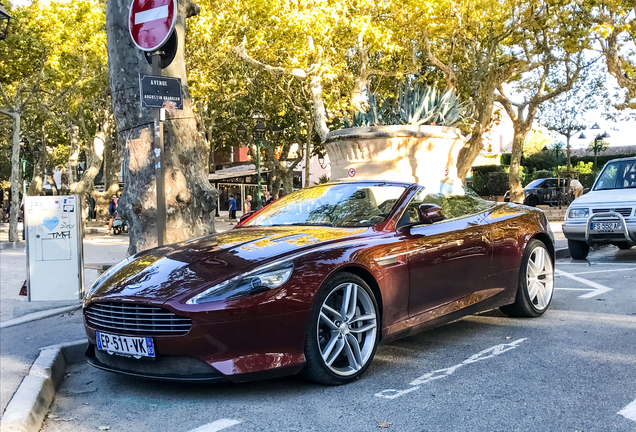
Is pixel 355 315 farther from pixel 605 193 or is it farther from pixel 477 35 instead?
pixel 477 35

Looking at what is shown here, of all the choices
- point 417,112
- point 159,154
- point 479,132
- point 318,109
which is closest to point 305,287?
point 159,154

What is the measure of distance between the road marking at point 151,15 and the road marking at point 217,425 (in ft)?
12.0

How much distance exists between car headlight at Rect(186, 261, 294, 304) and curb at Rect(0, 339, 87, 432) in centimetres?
104

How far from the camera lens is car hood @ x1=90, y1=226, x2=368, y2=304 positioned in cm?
416

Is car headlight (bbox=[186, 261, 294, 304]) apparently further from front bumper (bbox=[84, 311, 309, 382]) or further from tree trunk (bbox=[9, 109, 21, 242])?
tree trunk (bbox=[9, 109, 21, 242])

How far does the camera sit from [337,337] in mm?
4383

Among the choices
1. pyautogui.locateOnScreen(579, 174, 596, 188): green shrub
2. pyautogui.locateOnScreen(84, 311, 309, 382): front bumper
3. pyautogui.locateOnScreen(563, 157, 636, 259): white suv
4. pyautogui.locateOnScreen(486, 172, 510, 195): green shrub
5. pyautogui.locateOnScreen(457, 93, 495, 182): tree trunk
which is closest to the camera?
pyautogui.locateOnScreen(84, 311, 309, 382): front bumper

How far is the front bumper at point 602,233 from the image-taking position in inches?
434

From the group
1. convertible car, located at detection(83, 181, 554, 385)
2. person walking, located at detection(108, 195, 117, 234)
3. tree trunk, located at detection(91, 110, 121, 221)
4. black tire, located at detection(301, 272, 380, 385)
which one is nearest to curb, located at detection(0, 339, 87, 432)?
convertible car, located at detection(83, 181, 554, 385)

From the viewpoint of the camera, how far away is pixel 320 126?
789 inches

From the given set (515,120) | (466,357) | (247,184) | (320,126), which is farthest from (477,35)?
(247,184)

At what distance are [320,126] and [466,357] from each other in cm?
1543

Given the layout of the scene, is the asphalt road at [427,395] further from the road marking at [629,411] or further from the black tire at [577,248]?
the black tire at [577,248]

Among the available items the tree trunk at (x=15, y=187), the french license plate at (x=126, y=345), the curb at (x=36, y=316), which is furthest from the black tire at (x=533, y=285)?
the tree trunk at (x=15, y=187)
